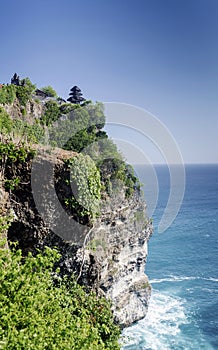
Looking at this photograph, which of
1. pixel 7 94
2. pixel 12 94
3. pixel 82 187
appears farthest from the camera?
pixel 12 94

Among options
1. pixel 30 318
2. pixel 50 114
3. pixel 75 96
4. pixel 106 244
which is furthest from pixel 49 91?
pixel 30 318

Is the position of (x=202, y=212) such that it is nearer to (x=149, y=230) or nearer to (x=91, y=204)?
(x=149, y=230)

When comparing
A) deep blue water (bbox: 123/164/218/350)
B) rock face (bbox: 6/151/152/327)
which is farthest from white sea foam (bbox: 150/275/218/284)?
rock face (bbox: 6/151/152/327)

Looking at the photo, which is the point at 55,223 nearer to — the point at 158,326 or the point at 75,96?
the point at 158,326

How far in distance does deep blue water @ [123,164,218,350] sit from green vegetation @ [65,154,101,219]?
1826 cm

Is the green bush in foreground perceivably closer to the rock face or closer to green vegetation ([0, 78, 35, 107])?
the rock face

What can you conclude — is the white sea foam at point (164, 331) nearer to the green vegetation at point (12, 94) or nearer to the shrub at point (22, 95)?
the green vegetation at point (12, 94)

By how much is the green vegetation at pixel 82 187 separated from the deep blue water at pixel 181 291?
18255mm

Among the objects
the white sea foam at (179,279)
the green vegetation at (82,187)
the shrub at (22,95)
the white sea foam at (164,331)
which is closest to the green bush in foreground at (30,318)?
the green vegetation at (82,187)

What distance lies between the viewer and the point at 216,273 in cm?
4044

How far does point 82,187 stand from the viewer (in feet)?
43.1

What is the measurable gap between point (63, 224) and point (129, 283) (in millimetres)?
17177

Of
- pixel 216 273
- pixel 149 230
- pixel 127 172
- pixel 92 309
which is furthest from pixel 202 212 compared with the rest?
pixel 92 309

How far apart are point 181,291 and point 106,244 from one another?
63.2ft
